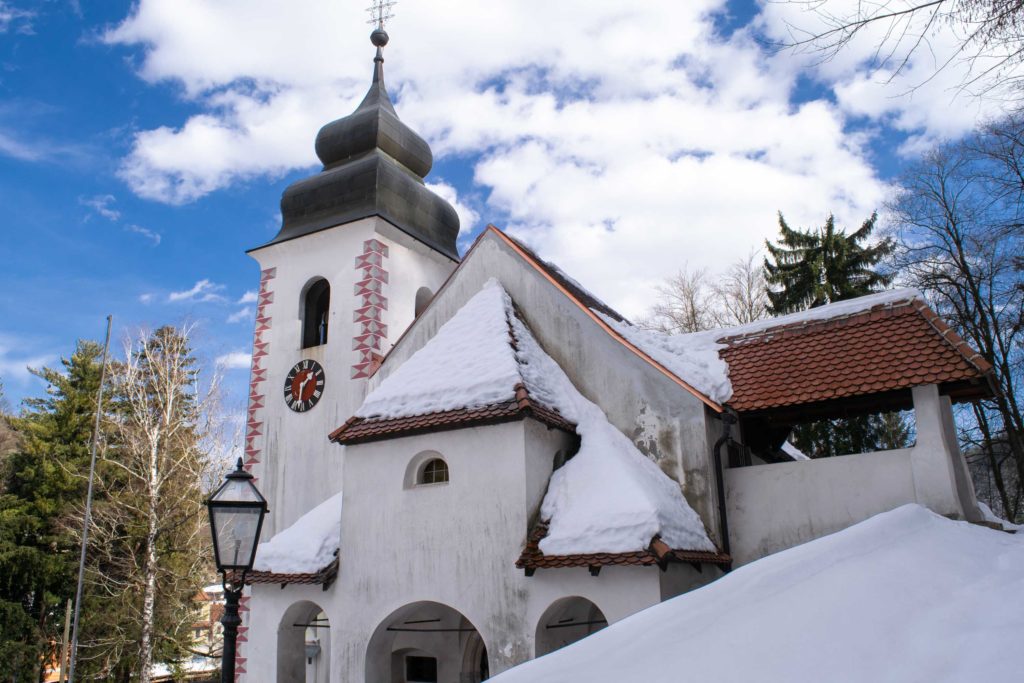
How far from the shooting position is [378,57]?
24.1 m

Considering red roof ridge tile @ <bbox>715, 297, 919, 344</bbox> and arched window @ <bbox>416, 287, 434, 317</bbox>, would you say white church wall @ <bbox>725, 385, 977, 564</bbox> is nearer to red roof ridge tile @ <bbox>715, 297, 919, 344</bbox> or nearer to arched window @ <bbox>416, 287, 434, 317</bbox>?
red roof ridge tile @ <bbox>715, 297, 919, 344</bbox>

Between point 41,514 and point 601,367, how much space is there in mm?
25500

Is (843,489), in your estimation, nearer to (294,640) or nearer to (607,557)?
(607,557)

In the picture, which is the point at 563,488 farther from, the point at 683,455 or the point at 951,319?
the point at 951,319

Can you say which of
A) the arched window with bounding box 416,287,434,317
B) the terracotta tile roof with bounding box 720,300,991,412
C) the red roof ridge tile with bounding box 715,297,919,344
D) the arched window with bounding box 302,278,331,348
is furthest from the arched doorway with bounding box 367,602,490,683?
the arched window with bounding box 416,287,434,317

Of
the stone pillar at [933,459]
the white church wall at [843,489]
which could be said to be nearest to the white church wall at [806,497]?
the white church wall at [843,489]

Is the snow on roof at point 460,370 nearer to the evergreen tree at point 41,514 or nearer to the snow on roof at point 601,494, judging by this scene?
the snow on roof at point 601,494

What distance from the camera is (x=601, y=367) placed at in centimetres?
1335

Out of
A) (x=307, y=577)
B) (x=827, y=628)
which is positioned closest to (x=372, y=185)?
(x=307, y=577)

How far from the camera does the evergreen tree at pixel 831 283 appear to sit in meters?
24.7

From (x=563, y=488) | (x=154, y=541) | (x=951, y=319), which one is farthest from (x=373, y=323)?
(x=951, y=319)

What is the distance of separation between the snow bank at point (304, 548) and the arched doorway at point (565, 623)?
3.70 metres

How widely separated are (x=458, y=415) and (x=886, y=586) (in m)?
8.23

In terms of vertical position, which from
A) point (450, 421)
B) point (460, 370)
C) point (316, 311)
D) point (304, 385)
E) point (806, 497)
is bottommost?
point (806, 497)
